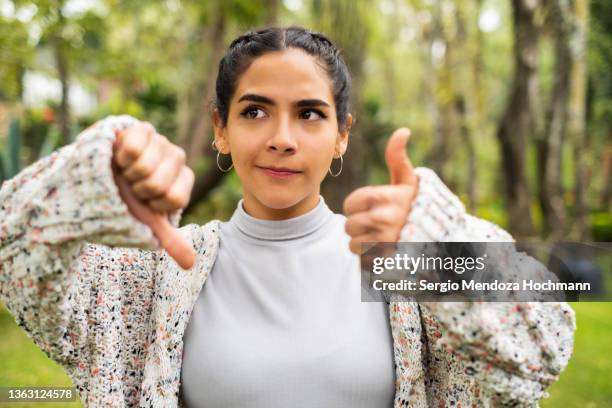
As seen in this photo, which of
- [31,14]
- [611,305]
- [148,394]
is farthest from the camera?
[611,305]

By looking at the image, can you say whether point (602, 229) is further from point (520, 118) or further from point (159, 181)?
point (159, 181)

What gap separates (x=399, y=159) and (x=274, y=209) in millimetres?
521

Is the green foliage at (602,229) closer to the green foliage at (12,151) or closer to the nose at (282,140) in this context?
the green foliage at (12,151)

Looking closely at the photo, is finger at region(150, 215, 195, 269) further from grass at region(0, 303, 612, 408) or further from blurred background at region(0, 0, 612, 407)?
grass at region(0, 303, 612, 408)

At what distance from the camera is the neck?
1.44 meters

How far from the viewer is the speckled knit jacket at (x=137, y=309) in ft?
3.21

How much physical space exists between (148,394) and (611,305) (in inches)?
277

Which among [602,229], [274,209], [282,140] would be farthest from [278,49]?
[602,229]

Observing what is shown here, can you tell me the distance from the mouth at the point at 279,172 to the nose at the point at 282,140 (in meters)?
0.04

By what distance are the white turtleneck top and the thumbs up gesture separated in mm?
398

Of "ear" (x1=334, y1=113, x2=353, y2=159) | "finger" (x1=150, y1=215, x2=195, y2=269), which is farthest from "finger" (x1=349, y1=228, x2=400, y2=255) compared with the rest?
"ear" (x1=334, y1=113, x2=353, y2=159)

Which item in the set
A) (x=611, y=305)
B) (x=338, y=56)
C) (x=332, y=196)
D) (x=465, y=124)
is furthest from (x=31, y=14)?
(x=465, y=124)

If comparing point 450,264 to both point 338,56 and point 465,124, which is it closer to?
point 338,56

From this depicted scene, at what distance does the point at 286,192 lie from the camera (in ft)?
4.40
